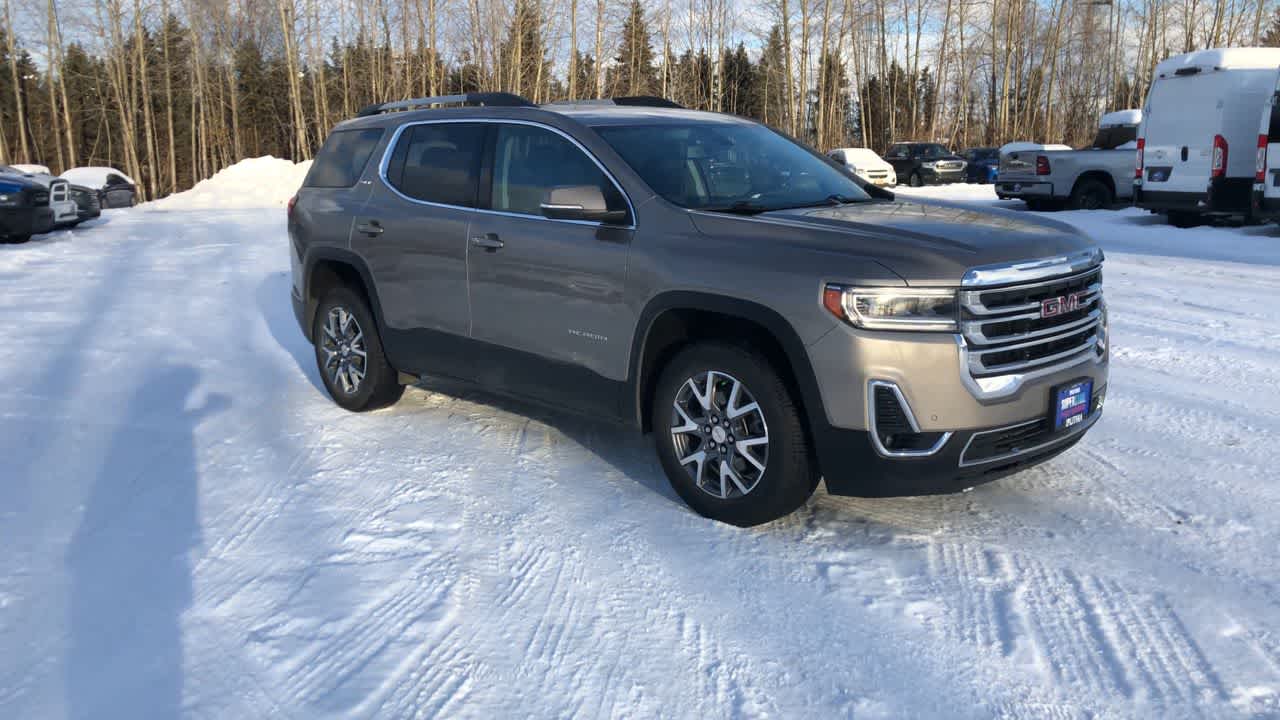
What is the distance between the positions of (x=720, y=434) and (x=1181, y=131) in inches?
573

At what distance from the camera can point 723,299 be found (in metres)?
4.09

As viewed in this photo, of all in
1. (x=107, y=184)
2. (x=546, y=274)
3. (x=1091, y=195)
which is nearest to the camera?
(x=546, y=274)

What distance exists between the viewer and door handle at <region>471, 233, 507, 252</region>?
507cm

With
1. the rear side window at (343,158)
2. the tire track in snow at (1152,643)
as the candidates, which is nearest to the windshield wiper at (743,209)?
the tire track in snow at (1152,643)

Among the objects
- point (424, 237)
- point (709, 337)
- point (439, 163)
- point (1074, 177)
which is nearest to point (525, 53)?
point (1074, 177)

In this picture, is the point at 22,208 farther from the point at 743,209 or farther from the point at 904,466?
the point at 904,466

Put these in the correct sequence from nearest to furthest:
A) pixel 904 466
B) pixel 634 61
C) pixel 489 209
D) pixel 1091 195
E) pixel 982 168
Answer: pixel 904 466 < pixel 489 209 < pixel 1091 195 < pixel 982 168 < pixel 634 61

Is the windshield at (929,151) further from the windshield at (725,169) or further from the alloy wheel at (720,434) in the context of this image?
the alloy wheel at (720,434)

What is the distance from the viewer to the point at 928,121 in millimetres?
53156

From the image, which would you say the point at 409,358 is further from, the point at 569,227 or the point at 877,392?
the point at 877,392

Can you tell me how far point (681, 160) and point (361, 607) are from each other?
2.50 m

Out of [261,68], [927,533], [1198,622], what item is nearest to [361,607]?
[927,533]

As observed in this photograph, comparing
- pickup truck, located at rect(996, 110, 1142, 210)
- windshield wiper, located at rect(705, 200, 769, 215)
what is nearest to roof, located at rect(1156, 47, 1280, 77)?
pickup truck, located at rect(996, 110, 1142, 210)

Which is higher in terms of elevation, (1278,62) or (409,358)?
(1278,62)
